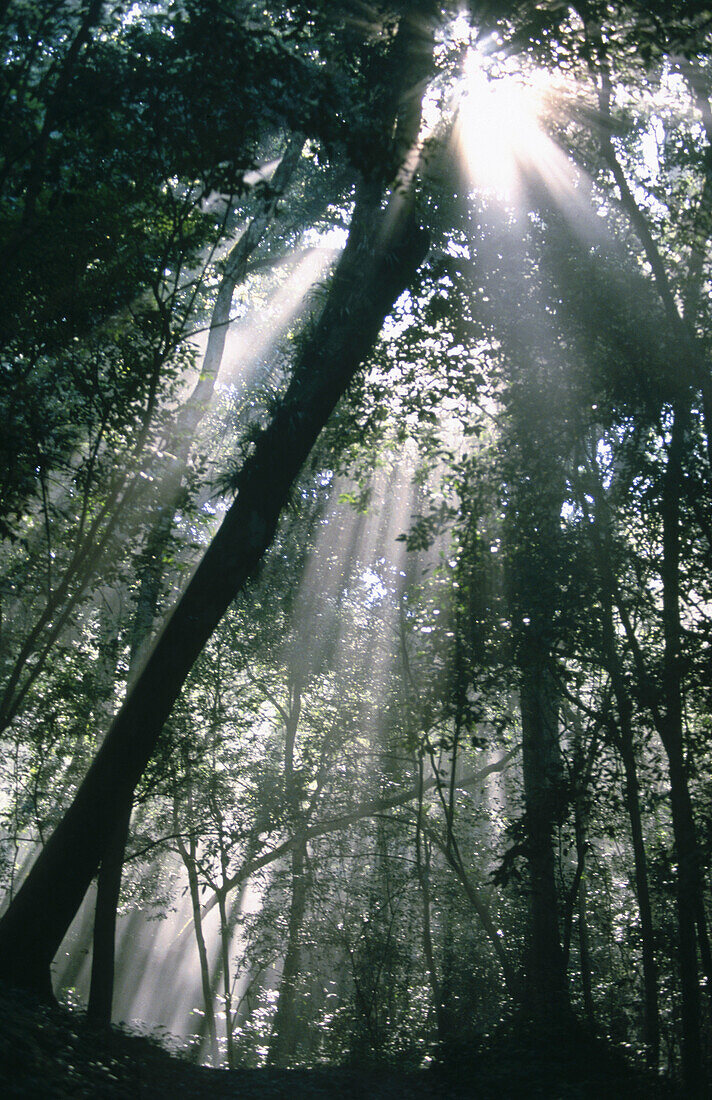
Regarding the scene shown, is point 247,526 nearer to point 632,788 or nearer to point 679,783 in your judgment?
point 679,783

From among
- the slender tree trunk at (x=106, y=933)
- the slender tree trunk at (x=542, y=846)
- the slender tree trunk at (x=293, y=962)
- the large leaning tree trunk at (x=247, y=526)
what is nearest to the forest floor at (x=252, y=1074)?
the slender tree trunk at (x=106, y=933)

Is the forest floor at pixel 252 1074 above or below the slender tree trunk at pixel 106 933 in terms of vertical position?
below

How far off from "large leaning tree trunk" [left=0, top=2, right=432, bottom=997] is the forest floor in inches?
27.2

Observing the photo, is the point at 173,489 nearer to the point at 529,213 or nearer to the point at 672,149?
the point at 529,213

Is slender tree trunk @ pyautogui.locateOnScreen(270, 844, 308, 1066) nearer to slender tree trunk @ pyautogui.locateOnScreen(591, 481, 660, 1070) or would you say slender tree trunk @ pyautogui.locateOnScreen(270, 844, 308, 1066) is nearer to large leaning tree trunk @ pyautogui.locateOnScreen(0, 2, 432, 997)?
slender tree trunk @ pyautogui.locateOnScreen(591, 481, 660, 1070)

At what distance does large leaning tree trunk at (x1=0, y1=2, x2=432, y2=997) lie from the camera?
6.34 meters

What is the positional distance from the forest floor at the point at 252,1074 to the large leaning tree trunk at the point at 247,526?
69 centimetres

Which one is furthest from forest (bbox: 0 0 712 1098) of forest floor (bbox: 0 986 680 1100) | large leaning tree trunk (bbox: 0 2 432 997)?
forest floor (bbox: 0 986 680 1100)

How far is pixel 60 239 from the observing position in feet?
22.9

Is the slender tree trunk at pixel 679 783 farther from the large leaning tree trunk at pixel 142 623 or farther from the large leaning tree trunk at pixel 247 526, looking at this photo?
the large leaning tree trunk at pixel 142 623

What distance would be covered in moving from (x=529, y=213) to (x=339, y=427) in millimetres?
3832

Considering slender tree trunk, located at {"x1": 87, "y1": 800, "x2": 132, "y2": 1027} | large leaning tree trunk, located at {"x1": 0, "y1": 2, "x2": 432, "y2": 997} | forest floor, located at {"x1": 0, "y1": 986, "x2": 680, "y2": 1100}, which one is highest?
large leaning tree trunk, located at {"x1": 0, "y1": 2, "x2": 432, "y2": 997}

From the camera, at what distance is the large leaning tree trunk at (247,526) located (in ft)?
20.8

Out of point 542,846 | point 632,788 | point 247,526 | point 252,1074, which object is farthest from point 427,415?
point 252,1074
